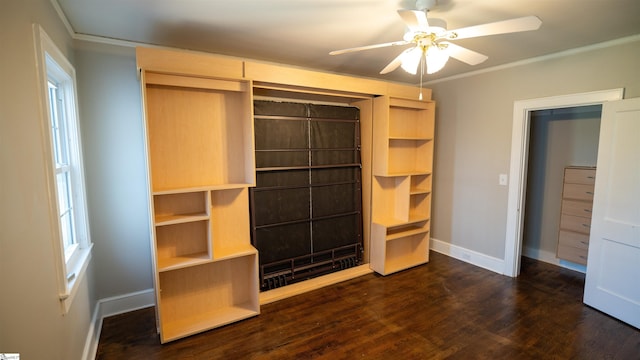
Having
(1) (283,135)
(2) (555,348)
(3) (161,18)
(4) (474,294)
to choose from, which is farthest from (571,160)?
(3) (161,18)

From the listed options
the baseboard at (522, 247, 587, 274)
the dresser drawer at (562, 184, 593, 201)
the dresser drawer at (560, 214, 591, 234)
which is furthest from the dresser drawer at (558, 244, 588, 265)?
the dresser drawer at (562, 184, 593, 201)

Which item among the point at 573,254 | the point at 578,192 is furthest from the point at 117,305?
the point at 578,192

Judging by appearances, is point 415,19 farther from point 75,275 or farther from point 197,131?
point 75,275

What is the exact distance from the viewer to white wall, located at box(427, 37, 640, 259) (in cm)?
281

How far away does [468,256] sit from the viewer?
4.03m

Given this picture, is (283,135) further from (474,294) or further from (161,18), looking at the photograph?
(474,294)

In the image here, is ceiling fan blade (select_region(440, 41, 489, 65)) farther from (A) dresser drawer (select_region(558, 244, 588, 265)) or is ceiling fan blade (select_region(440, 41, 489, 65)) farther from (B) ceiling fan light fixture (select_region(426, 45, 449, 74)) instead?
(A) dresser drawer (select_region(558, 244, 588, 265))

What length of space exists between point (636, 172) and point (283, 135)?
314cm

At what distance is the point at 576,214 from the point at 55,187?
16.6 ft

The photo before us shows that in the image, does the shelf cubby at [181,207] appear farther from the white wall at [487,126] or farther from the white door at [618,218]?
the white door at [618,218]

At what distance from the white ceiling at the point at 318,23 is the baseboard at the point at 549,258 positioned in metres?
2.63

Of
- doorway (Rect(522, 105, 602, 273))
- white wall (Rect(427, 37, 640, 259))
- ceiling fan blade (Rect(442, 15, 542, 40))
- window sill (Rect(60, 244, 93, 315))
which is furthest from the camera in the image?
doorway (Rect(522, 105, 602, 273))

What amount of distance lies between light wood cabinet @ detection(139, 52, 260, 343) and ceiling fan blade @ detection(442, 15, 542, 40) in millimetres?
1648

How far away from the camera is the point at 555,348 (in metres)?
2.31
